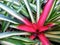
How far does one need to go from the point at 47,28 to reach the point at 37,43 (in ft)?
0.30

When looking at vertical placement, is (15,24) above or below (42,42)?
above

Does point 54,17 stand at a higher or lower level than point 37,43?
higher

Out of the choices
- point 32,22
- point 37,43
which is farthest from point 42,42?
point 32,22

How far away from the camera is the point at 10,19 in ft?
3.15

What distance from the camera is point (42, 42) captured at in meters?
0.86

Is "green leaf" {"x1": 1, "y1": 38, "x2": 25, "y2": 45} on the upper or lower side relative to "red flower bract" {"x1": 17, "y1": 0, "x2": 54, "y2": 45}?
lower

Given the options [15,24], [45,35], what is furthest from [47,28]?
[15,24]

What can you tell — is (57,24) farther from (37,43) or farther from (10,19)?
(10,19)

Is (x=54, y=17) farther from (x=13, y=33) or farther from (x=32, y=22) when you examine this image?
(x=13, y=33)

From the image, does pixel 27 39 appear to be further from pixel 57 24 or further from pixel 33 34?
pixel 57 24

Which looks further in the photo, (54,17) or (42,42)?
(54,17)

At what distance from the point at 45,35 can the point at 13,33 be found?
0.17 m

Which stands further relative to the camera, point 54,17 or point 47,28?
point 54,17

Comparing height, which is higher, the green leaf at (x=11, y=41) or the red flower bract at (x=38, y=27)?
the red flower bract at (x=38, y=27)
